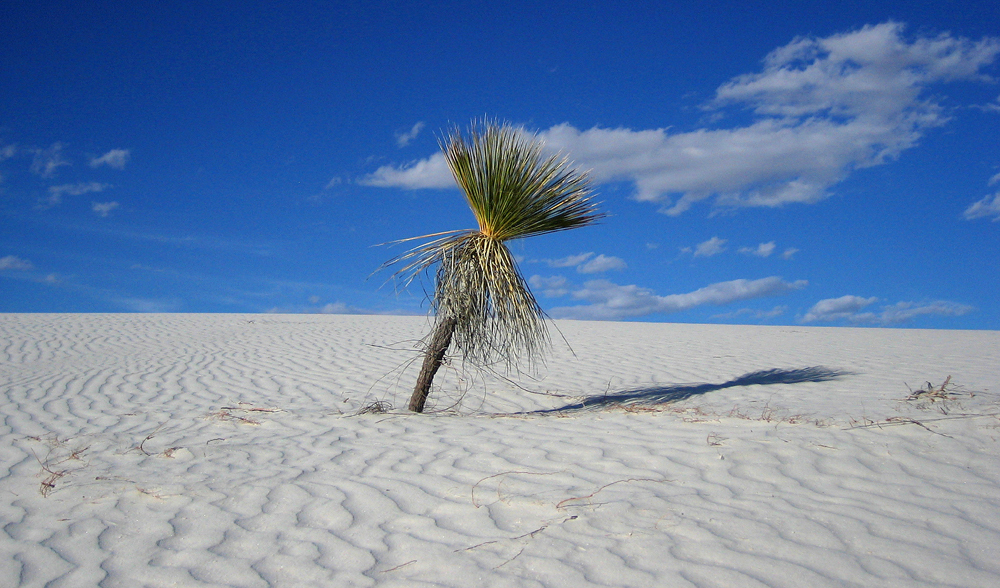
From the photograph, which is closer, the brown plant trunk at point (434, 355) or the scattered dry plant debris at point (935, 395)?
the scattered dry plant debris at point (935, 395)

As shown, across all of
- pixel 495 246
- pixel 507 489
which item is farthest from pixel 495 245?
pixel 507 489

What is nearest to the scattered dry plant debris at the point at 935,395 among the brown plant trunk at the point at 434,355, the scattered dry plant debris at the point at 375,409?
the brown plant trunk at the point at 434,355

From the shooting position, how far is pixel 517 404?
8320 mm

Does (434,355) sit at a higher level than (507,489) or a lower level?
higher

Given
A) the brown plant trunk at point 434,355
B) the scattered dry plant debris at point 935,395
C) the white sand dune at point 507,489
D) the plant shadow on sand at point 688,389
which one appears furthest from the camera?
the plant shadow on sand at point 688,389

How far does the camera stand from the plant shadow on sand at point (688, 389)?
25.6ft

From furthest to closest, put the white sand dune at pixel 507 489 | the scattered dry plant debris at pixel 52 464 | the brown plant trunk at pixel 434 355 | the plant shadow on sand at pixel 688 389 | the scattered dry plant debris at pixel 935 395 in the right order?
the plant shadow on sand at pixel 688 389 < the brown plant trunk at pixel 434 355 < the scattered dry plant debris at pixel 935 395 < the scattered dry plant debris at pixel 52 464 < the white sand dune at pixel 507 489

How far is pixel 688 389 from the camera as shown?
28.4ft

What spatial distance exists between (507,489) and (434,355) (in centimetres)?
327

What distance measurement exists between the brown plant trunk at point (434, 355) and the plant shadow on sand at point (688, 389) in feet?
4.62

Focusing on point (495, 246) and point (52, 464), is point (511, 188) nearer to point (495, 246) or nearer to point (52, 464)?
point (495, 246)

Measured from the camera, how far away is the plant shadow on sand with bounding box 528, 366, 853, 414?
779 cm

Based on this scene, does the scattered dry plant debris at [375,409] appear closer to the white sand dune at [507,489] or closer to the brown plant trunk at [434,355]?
the white sand dune at [507,489]

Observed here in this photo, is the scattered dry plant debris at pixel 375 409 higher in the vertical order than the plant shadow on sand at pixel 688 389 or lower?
lower
